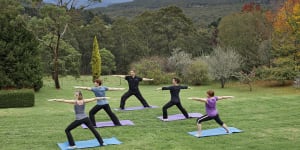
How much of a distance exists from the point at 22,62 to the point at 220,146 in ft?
58.0

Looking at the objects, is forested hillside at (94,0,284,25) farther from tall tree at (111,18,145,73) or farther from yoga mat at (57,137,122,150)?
yoga mat at (57,137,122,150)

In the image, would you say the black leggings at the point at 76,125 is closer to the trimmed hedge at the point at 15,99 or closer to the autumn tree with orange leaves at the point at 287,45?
the trimmed hedge at the point at 15,99

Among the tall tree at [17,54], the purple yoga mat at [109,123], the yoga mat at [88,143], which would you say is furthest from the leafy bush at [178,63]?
the yoga mat at [88,143]

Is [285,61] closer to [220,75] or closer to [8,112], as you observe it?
[220,75]

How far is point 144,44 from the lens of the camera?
58188 mm

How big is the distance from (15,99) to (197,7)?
2764 inches

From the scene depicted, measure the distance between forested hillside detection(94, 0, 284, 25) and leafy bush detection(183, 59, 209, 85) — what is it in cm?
3009

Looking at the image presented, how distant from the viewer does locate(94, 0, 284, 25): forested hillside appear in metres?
72.9

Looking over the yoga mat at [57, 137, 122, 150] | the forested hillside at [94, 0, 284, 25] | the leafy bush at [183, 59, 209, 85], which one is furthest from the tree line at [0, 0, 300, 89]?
the forested hillside at [94, 0, 284, 25]

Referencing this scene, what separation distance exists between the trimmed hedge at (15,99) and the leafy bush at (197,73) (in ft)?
60.9

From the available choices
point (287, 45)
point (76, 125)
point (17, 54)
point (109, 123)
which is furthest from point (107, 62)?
point (76, 125)

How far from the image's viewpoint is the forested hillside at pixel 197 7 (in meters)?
72.9

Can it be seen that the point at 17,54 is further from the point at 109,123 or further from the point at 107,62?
the point at 107,62

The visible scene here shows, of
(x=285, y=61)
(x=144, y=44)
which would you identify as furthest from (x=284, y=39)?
(x=144, y=44)
